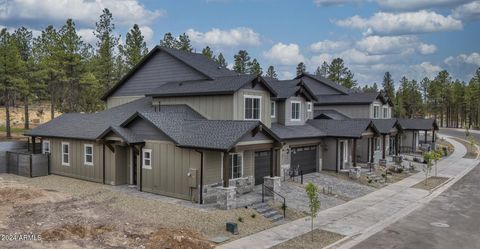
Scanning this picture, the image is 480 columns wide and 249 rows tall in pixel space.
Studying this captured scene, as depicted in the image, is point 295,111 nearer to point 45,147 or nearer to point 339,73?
point 45,147

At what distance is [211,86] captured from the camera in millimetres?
26234

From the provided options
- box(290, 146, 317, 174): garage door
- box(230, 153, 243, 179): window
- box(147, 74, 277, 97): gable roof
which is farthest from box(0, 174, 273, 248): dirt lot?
box(290, 146, 317, 174): garage door

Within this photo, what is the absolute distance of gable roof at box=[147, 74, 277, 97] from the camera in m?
24.7

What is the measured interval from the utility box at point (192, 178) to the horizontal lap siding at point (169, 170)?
170mm

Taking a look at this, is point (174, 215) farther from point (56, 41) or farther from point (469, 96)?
point (469, 96)

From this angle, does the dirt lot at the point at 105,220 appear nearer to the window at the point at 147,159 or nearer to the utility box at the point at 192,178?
the utility box at the point at 192,178

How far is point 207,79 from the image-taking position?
95.4 ft

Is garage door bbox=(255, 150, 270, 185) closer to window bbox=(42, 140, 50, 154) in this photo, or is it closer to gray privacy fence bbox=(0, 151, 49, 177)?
gray privacy fence bbox=(0, 151, 49, 177)

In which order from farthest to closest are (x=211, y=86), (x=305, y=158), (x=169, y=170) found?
1. (x=305, y=158)
2. (x=211, y=86)
3. (x=169, y=170)

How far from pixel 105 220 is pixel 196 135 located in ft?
21.9

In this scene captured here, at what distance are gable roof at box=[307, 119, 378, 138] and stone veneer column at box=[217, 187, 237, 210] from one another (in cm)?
1496

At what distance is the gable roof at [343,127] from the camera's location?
30733 millimetres

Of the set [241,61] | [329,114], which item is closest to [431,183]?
[329,114]

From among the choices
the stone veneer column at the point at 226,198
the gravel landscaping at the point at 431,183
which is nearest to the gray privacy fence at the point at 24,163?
the stone veneer column at the point at 226,198
